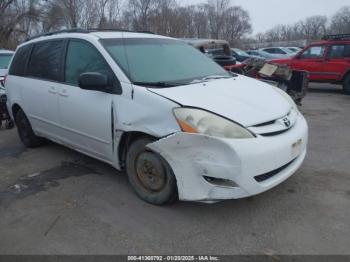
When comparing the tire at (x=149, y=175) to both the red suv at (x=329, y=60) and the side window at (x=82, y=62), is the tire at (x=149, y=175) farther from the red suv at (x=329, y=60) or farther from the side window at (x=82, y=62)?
the red suv at (x=329, y=60)

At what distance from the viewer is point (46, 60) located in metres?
4.92

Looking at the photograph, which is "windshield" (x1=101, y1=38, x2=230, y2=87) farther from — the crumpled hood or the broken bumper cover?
the broken bumper cover

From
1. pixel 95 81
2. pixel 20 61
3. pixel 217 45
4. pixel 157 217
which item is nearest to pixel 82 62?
pixel 95 81

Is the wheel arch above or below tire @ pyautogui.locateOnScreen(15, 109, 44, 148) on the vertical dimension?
above

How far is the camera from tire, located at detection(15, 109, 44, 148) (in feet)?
18.4

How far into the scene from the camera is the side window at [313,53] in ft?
38.1

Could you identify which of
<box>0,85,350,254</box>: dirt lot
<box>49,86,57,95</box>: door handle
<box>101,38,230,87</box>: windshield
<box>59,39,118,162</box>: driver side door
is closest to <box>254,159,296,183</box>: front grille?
<box>0,85,350,254</box>: dirt lot

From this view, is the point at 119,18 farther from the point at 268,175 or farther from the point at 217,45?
the point at 268,175

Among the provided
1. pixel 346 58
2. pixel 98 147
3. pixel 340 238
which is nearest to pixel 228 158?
pixel 340 238

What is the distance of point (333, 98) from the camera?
35.2ft

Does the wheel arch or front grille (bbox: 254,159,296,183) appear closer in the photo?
front grille (bbox: 254,159,296,183)

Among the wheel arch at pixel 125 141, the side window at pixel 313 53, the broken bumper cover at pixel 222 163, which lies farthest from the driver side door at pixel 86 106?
the side window at pixel 313 53

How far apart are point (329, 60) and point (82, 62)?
9452 mm

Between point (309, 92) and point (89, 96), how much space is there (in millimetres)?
10031
